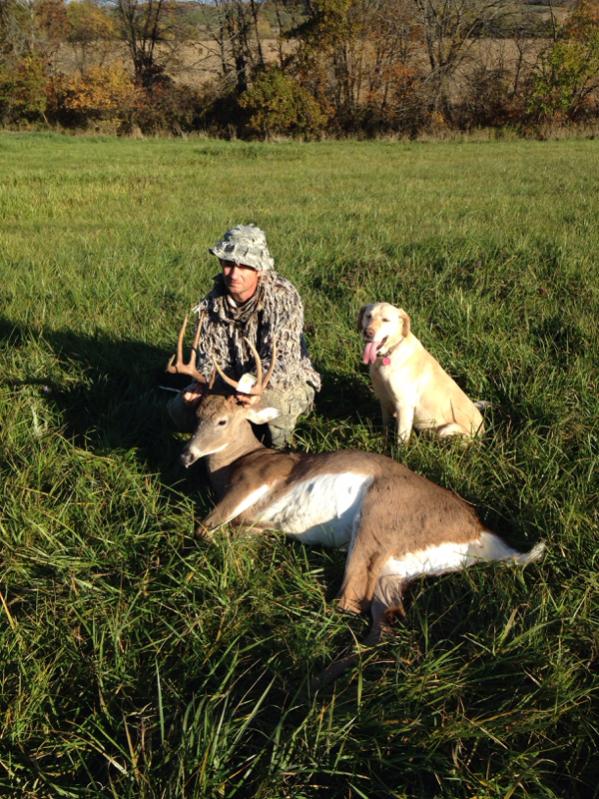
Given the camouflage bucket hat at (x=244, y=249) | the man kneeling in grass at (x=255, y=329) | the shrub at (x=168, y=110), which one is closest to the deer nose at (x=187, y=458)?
the man kneeling in grass at (x=255, y=329)

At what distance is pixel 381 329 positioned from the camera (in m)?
3.98

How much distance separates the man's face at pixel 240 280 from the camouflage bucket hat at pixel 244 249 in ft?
0.19

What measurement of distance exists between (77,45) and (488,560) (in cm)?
4207

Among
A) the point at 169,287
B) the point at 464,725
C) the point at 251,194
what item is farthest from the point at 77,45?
the point at 464,725

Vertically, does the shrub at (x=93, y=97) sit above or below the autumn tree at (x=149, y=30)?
below

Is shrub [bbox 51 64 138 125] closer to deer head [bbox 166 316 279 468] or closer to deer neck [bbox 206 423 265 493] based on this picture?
deer head [bbox 166 316 279 468]

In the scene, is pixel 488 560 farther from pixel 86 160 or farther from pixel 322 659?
pixel 86 160

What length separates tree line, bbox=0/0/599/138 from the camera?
1156 inches

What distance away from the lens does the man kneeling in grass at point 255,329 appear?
3.94 metres

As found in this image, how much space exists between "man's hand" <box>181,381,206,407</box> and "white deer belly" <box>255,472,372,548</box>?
0.86 meters

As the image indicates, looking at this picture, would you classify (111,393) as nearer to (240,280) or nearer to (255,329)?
(255,329)

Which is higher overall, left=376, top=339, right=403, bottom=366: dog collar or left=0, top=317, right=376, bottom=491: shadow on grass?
left=376, top=339, right=403, bottom=366: dog collar

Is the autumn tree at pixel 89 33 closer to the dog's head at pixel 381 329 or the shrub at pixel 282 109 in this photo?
the shrub at pixel 282 109

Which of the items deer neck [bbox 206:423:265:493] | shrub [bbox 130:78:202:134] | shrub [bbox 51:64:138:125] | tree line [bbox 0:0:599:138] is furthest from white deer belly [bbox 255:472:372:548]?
shrub [bbox 51:64:138:125]
